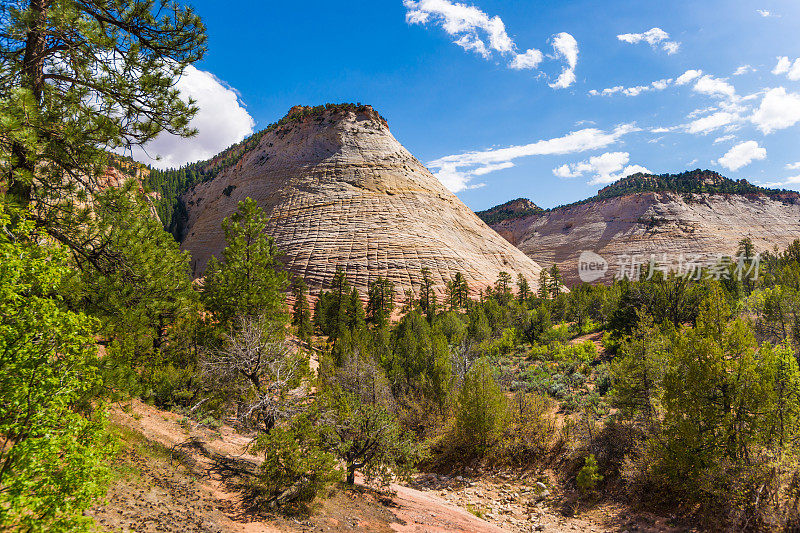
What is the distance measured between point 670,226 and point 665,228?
4.59ft

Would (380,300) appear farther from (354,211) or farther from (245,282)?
(245,282)

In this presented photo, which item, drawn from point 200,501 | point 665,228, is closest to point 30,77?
point 200,501

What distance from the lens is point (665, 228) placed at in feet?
309

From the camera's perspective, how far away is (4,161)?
5246mm

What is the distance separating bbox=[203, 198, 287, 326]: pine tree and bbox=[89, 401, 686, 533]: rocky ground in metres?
4.10

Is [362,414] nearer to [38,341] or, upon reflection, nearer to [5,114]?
[38,341]

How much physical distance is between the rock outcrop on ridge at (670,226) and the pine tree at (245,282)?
92.9 m

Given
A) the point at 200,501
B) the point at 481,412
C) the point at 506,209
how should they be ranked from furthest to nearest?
the point at 506,209 → the point at 481,412 → the point at 200,501

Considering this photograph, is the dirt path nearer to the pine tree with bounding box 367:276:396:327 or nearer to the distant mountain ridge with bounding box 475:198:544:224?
the pine tree with bounding box 367:276:396:327

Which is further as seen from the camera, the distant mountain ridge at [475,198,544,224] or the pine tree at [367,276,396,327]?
the distant mountain ridge at [475,198,544,224]

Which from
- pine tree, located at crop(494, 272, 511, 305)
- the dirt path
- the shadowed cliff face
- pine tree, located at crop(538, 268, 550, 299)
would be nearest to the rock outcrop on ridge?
the shadowed cliff face

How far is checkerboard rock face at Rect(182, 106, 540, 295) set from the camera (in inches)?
2223
